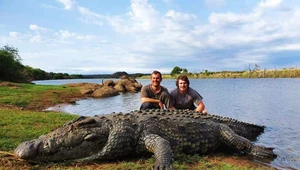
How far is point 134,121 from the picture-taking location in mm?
5457

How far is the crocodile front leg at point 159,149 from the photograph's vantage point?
14.9 feet

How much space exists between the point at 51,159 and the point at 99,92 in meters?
26.6

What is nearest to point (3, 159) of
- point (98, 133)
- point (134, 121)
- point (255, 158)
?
point (98, 133)

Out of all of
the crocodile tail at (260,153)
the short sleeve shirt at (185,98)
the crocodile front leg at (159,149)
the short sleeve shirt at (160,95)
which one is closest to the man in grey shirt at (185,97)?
the short sleeve shirt at (185,98)

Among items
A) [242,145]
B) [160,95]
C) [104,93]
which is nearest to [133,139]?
[242,145]

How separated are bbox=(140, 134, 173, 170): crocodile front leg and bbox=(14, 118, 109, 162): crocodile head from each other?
0.77 metres

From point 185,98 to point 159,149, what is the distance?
11.8ft

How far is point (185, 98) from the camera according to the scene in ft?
27.1

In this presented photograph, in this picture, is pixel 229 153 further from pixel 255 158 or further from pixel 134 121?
pixel 134 121

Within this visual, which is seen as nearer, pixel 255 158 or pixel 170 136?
pixel 170 136

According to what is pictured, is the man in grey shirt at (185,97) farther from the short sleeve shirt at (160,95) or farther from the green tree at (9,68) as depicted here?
the green tree at (9,68)

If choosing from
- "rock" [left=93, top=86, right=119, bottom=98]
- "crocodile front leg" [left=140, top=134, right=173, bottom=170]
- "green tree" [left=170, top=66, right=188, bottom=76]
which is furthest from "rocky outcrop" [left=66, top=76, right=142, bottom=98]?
"green tree" [left=170, top=66, right=188, bottom=76]

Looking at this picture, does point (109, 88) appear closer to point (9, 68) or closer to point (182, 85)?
point (9, 68)

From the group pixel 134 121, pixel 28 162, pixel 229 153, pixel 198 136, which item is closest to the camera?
pixel 28 162
